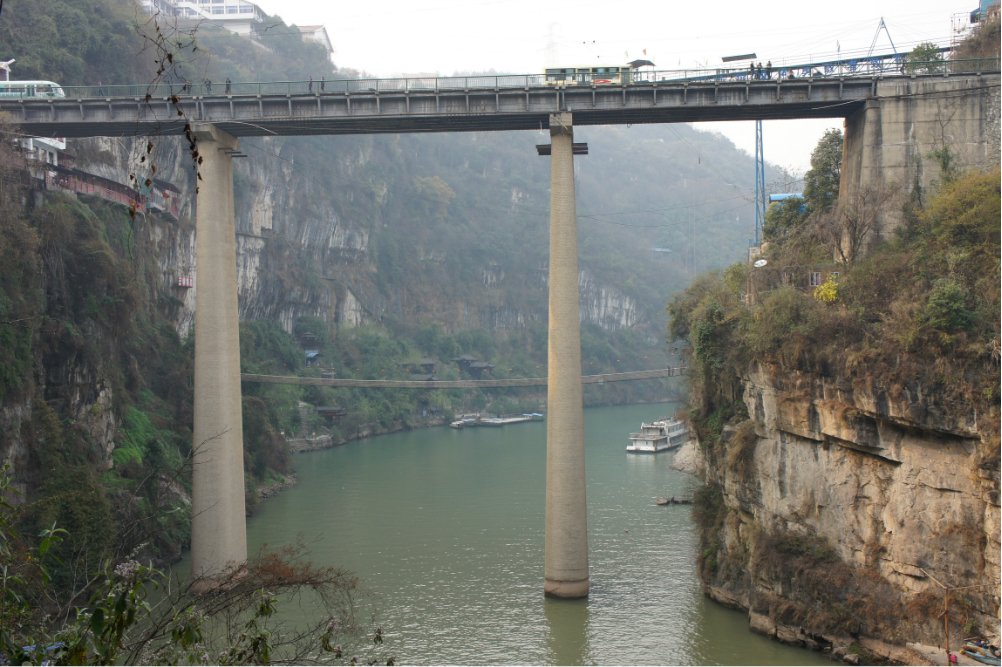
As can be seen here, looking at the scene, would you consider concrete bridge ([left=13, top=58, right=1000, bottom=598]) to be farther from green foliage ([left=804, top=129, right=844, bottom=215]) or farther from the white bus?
the white bus

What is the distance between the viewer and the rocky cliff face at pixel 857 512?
13070 mm

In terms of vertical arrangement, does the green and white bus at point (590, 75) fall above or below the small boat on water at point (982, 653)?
above

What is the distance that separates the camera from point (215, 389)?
2006 cm

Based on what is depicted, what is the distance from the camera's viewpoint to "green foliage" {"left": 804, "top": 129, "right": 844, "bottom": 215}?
24250 millimetres

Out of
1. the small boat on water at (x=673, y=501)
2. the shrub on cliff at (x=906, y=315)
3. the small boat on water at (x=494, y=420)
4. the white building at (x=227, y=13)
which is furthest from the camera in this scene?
the white building at (x=227, y=13)

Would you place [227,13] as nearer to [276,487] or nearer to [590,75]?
[276,487]

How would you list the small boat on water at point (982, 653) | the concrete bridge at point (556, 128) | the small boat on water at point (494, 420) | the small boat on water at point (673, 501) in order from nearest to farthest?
the small boat on water at point (982, 653)
the concrete bridge at point (556, 128)
the small boat on water at point (673, 501)
the small boat on water at point (494, 420)

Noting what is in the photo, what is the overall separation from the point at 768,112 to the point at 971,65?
5779 millimetres

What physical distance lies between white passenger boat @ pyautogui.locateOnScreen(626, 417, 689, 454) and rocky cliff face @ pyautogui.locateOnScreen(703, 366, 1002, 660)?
23.7m

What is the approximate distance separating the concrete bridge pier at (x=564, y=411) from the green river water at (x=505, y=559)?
32.9 inches

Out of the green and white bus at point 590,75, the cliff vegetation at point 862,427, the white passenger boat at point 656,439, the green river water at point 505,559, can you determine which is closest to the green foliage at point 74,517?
the green river water at point 505,559

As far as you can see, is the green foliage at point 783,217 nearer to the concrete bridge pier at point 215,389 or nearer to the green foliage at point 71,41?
the concrete bridge pier at point 215,389

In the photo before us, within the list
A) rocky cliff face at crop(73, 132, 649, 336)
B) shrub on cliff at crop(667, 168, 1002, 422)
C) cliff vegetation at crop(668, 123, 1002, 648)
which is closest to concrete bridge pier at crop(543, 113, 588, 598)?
cliff vegetation at crop(668, 123, 1002, 648)

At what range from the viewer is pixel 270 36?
74.5 meters
